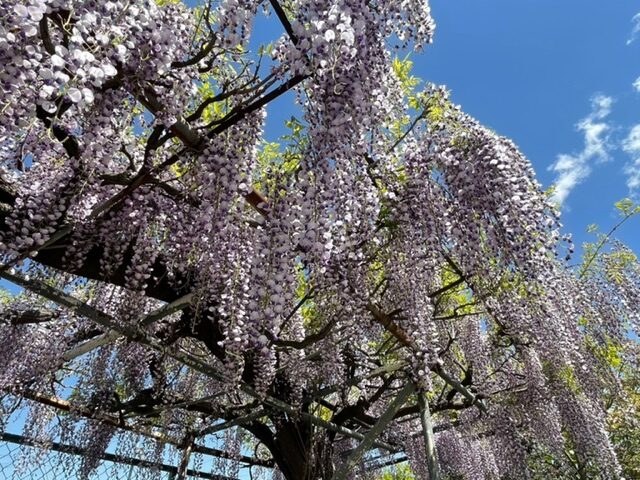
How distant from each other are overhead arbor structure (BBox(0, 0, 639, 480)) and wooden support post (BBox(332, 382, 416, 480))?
0.11 feet

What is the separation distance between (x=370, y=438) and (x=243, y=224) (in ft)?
8.66

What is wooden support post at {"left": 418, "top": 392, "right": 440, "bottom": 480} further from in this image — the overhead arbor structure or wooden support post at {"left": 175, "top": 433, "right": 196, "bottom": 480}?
wooden support post at {"left": 175, "top": 433, "right": 196, "bottom": 480}

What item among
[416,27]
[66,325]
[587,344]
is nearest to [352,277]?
[416,27]

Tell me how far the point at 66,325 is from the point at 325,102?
10.6ft

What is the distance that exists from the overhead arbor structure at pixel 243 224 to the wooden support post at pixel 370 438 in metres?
0.03

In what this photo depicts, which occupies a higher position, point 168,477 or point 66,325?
point 66,325

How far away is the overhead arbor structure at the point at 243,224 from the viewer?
2.29 m

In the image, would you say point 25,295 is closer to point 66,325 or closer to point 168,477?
point 66,325

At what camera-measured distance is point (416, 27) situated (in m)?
2.88

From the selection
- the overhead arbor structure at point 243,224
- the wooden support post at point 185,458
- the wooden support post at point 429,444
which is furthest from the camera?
the wooden support post at point 185,458

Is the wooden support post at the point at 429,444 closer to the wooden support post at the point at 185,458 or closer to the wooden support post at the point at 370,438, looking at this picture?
the wooden support post at the point at 370,438

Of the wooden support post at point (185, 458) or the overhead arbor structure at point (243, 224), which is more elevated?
the overhead arbor structure at point (243, 224)

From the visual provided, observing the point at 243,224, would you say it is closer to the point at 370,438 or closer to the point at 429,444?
the point at 370,438

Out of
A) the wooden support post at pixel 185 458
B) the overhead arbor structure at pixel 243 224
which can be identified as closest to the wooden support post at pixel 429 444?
the overhead arbor structure at pixel 243 224
